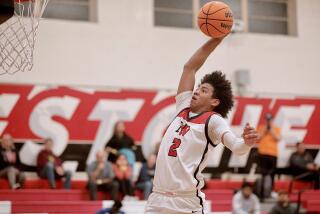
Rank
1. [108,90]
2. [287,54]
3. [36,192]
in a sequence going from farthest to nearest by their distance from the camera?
[287,54]
[108,90]
[36,192]

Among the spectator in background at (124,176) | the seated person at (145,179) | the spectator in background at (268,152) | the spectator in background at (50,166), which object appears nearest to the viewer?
the spectator in background at (124,176)

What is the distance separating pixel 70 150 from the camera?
1346 centimetres

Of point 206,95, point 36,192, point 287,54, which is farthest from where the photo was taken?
point 287,54

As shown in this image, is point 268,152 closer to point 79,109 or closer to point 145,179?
point 145,179

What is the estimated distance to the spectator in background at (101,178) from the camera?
12.2m

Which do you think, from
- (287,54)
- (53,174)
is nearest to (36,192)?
(53,174)

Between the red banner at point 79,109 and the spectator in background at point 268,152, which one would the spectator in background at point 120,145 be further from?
the spectator in background at point 268,152

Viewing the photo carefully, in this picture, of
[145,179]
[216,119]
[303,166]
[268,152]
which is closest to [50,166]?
[145,179]

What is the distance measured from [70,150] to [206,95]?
8517mm

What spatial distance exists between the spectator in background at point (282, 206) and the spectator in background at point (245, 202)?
12.5 inches

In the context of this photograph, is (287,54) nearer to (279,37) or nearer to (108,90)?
(279,37)

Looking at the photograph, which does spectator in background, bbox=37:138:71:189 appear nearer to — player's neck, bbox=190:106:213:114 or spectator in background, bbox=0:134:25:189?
spectator in background, bbox=0:134:25:189

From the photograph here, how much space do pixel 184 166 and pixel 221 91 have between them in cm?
71

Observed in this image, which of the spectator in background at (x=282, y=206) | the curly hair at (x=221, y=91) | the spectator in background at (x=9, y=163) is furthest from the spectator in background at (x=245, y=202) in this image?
the curly hair at (x=221, y=91)
